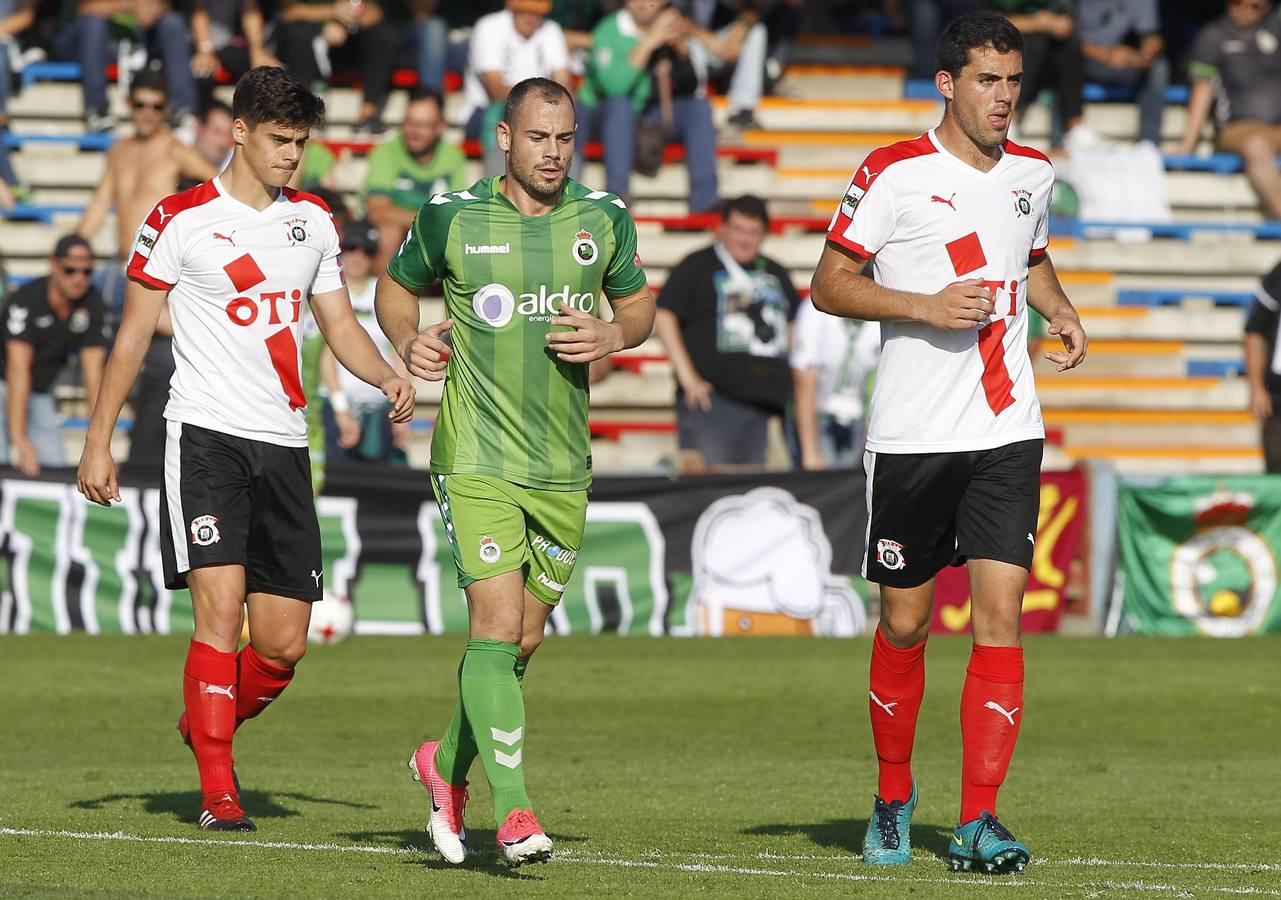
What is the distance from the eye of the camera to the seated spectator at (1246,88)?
64.1 feet

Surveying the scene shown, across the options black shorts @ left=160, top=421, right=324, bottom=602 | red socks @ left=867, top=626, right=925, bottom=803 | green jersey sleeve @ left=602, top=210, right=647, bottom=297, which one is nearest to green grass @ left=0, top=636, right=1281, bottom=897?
red socks @ left=867, top=626, right=925, bottom=803

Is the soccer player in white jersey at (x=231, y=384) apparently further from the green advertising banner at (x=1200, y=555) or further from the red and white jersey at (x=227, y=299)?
the green advertising banner at (x=1200, y=555)

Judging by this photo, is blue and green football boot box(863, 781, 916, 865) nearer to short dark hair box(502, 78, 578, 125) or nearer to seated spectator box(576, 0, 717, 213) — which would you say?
short dark hair box(502, 78, 578, 125)

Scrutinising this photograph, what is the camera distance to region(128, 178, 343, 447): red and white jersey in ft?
23.3

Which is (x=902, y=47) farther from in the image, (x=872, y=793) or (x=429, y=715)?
(x=872, y=793)

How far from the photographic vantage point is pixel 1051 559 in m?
13.9

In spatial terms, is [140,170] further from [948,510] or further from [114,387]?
[948,510]

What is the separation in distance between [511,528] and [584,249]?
874 millimetres

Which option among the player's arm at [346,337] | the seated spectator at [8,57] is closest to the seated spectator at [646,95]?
the seated spectator at [8,57]

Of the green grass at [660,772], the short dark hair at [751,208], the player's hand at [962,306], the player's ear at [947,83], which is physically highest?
the player's ear at [947,83]

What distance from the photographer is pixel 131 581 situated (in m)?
13.3

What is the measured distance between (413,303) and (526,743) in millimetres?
3367

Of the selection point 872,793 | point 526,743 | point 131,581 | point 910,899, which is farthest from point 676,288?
point 910,899

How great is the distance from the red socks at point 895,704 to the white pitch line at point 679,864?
1.01 feet
